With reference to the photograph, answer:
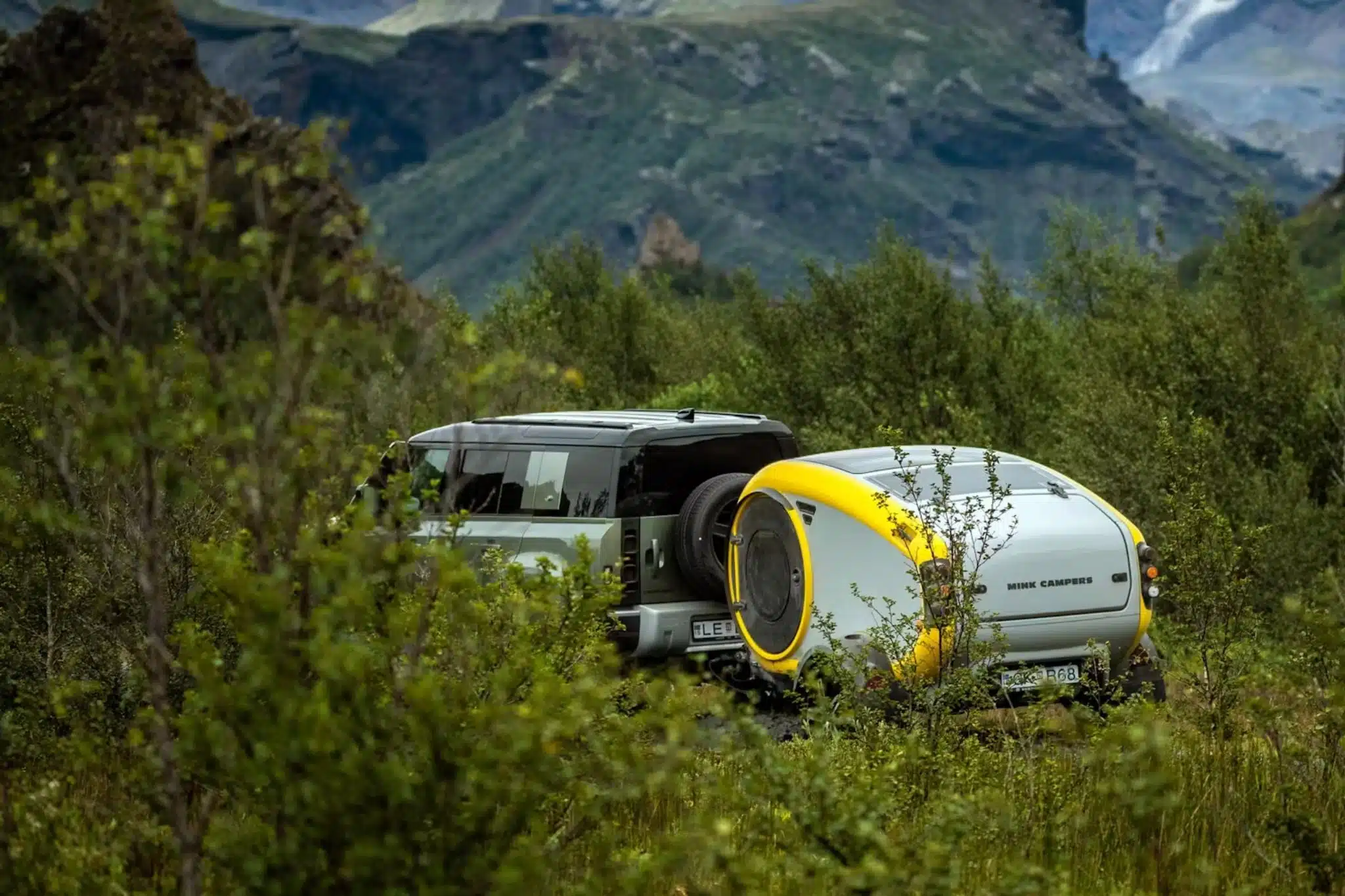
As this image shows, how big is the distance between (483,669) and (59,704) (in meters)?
1.43

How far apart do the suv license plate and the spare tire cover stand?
776mm

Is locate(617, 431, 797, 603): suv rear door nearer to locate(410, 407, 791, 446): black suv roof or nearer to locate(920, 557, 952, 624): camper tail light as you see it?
locate(410, 407, 791, 446): black suv roof

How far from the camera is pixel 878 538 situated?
29.2 ft

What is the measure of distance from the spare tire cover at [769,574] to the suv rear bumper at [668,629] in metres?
0.77

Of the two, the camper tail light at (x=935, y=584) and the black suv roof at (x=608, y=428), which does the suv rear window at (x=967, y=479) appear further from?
the black suv roof at (x=608, y=428)

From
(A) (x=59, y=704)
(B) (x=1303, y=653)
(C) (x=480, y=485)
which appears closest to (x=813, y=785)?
(A) (x=59, y=704)

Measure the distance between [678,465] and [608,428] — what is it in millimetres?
608

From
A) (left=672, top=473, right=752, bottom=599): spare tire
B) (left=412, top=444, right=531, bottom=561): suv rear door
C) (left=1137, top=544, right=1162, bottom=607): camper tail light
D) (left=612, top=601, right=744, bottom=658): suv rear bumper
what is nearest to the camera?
(left=1137, top=544, right=1162, bottom=607): camper tail light

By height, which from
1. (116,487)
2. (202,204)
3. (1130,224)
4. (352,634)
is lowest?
(1130,224)

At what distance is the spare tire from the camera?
10.8 m

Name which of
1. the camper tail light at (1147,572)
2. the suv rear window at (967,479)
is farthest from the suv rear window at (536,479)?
the camper tail light at (1147,572)

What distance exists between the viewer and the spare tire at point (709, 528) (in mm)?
10773

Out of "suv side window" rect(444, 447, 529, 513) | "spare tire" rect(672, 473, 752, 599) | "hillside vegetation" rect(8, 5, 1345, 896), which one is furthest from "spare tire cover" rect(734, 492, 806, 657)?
"suv side window" rect(444, 447, 529, 513)

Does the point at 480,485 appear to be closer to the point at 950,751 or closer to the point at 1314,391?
the point at 950,751
